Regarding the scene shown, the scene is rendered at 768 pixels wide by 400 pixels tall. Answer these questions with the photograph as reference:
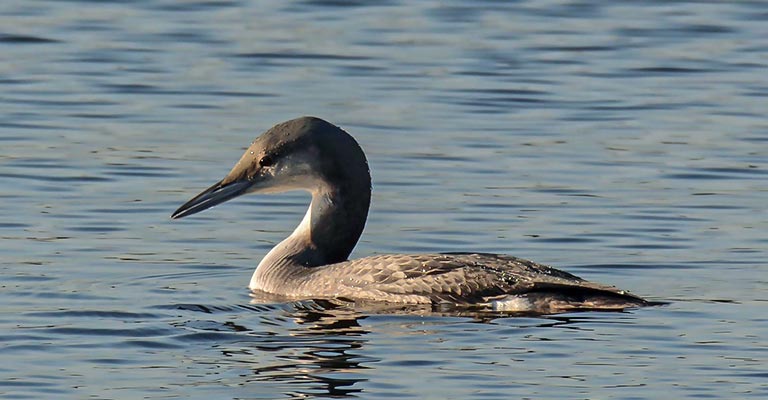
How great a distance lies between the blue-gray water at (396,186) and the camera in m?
9.03

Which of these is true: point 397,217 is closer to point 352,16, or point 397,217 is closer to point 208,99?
point 208,99

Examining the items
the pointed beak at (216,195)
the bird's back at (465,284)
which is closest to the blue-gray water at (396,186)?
the bird's back at (465,284)

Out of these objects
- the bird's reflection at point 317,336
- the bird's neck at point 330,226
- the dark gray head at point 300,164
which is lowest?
the bird's reflection at point 317,336

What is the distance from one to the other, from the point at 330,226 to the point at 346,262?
0.45m

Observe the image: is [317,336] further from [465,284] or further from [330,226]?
[330,226]

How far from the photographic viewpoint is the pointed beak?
36.9ft

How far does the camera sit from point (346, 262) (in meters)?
10.9

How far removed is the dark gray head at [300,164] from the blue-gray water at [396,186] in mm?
474

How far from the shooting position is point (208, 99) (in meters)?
16.2

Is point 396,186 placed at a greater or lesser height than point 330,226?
lesser

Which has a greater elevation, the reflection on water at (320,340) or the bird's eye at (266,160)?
the bird's eye at (266,160)

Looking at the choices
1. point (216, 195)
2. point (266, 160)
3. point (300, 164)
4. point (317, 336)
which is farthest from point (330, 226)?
point (317, 336)

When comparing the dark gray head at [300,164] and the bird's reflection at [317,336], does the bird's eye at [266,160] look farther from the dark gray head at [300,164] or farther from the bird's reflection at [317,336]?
the bird's reflection at [317,336]

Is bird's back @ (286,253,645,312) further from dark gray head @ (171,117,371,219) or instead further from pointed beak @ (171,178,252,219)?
pointed beak @ (171,178,252,219)
